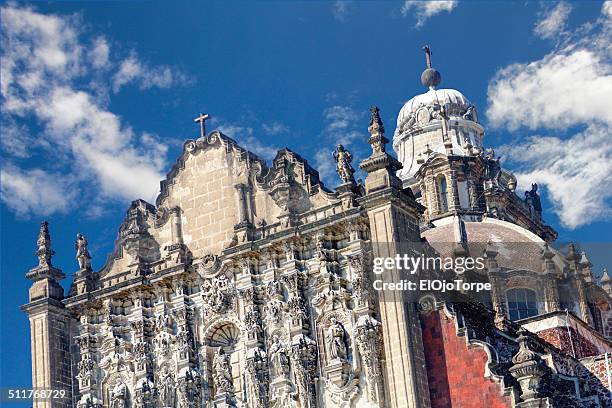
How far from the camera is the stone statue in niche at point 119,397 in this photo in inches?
1314

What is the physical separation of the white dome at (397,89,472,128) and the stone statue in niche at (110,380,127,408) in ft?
72.1

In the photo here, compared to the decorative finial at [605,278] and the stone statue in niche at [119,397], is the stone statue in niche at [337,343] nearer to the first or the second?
the stone statue in niche at [119,397]

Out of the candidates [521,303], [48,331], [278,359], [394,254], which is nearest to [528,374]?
[394,254]

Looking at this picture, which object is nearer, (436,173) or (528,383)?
Answer: (528,383)

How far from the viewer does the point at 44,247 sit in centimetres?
3619

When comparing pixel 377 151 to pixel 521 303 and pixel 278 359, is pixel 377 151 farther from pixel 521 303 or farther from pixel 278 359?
pixel 521 303

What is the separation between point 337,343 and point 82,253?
9.40 metres

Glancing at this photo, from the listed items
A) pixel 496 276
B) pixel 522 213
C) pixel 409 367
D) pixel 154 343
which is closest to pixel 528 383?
pixel 409 367

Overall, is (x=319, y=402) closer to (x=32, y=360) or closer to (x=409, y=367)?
(x=409, y=367)

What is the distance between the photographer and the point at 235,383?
32.1m

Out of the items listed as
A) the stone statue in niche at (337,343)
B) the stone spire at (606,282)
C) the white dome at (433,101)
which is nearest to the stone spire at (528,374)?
the stone statue in niche at (337,343)

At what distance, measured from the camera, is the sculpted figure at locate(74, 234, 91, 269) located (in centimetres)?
3575

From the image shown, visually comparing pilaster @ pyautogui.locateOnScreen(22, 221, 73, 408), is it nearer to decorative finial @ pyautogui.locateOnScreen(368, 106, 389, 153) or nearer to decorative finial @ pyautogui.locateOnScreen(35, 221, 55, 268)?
decorative finial @ pyautogui.locateOnScreen(35, 221, 55, 268)

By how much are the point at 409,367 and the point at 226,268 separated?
6.52 metres
